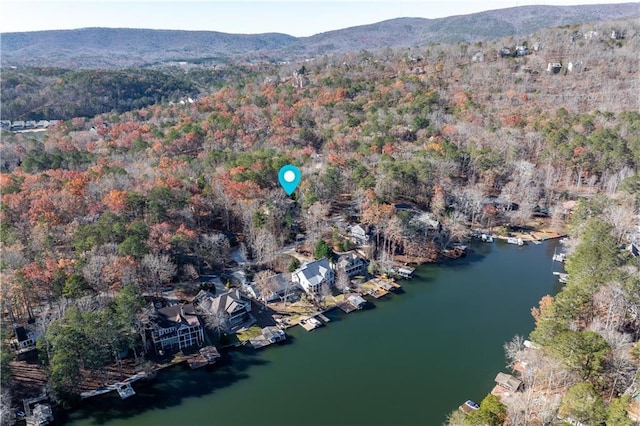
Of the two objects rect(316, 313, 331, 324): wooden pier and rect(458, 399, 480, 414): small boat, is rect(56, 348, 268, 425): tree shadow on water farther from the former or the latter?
rect(458, 399, 480, 414): small boat

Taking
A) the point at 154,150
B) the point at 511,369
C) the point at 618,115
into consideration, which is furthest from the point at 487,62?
the point at 511,369

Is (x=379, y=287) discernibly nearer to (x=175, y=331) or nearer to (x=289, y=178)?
(x=175, y=331)

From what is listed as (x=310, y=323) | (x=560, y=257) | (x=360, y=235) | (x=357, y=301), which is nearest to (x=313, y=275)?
(x=357, y=301)

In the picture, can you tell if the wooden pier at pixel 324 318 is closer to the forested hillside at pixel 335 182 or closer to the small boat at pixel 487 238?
the forested hillside at pixel 335 182

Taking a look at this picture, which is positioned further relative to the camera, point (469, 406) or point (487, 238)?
point (487, 238)

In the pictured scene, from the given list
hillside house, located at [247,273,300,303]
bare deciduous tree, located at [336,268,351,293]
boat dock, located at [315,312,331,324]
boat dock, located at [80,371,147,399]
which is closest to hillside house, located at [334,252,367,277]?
bare deciduous tree, located at [336,268,351,293]

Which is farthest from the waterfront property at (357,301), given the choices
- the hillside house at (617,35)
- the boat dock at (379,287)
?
the hillside house at (617,35)
